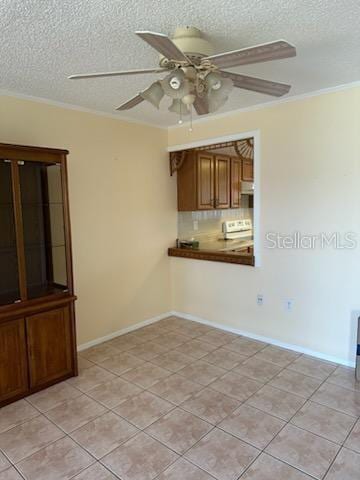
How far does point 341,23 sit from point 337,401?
260cm

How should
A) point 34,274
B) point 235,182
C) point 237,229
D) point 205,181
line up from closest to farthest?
point 34,274
point 205,181
point 235,182
point 237,229

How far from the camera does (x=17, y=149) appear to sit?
8.60ft

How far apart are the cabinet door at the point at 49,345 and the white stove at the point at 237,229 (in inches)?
125

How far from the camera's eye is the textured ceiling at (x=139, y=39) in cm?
176

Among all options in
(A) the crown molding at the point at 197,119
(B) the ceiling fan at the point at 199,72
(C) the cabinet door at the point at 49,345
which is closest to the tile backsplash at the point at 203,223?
(A) the crown molding at the point at 197,119

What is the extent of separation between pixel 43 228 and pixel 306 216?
248 centimetres

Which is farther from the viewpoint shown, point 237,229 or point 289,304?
point 237,229

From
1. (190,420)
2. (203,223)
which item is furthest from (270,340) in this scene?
(203,223)

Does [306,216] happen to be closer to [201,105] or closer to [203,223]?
[201,105]

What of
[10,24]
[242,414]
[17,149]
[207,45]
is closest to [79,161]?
[17,149]

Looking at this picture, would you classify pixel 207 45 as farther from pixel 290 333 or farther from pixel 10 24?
pixel 290 333

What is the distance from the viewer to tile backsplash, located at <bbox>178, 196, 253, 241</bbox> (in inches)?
191

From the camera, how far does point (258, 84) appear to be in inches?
77.9

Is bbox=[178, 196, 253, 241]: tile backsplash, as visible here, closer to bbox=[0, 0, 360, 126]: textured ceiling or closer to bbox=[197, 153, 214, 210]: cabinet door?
bbox=[197, 153, 214, 210]: cabinet door
